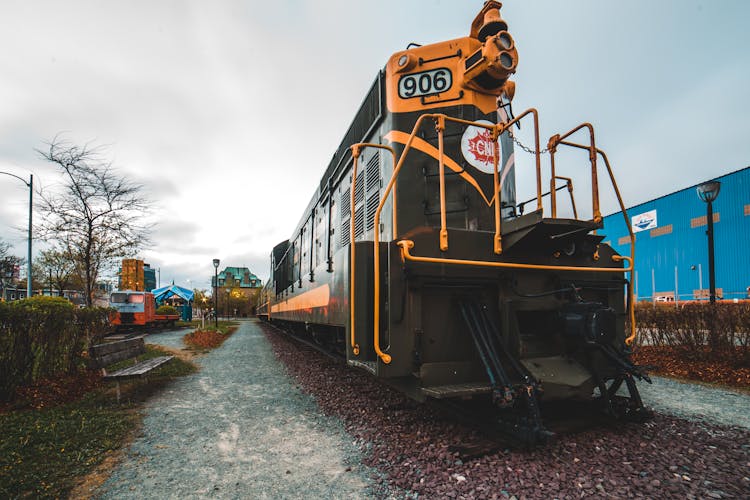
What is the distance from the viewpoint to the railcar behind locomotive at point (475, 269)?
110 inches

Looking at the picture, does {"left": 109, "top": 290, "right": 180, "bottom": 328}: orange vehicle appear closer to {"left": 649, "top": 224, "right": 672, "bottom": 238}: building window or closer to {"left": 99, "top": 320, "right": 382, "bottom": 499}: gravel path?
{"left": 99, "top": 320, "right": 382, "bottom": 499}: gravel path

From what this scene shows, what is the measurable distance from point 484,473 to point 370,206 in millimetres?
2829

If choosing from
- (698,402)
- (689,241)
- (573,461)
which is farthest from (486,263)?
(689,241)

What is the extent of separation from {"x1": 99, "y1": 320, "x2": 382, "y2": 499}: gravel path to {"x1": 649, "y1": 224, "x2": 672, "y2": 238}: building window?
33.0 meters

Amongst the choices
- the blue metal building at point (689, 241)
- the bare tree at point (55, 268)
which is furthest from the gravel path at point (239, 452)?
the blue metal building at point (689, 241)

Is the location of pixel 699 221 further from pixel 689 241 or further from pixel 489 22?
pixel 489 22

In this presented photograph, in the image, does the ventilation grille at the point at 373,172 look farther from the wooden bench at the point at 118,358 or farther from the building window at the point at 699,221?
the building window at the point at 699,221

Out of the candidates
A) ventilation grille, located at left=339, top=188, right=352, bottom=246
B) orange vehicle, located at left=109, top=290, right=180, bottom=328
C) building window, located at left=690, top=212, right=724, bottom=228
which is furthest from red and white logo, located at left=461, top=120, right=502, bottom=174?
building window, located at left=690, top=212, right=724, bottom=228

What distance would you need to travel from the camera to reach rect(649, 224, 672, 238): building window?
94.5ft

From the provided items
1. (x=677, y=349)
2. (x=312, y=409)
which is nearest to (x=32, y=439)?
(x=312, y=409)

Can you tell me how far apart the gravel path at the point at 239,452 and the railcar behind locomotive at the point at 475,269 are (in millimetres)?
753

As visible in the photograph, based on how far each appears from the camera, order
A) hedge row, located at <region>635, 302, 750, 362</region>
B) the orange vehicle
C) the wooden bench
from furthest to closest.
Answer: the orange vehicle < hedge row, located at <region>635, 302, 750, 362</region> < the wooden bench

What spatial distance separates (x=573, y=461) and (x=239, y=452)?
2483mm

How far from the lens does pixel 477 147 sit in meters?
3.86
